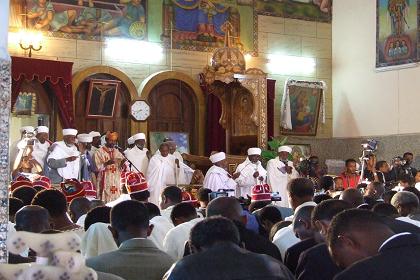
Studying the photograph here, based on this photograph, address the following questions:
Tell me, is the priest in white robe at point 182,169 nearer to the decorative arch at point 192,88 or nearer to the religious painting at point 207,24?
the decorative arch at point 192,88

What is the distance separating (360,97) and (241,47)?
358 cm

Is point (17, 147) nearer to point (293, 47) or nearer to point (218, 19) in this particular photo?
point (218, 19)

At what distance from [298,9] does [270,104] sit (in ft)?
9.85

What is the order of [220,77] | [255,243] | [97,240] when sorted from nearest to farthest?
[255,243] < [97,240] < [220,77]

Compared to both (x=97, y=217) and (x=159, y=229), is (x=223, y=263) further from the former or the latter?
(x=159, y=229)

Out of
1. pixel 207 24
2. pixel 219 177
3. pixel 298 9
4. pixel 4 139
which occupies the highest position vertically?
pixel 298 9

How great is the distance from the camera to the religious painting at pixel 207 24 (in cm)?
1866

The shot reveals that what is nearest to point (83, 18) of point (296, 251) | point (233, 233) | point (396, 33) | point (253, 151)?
point (253, 151)

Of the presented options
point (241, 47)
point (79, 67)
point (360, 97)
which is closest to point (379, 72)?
point (360, 97)

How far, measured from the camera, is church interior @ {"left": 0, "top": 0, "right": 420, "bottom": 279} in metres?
16.6

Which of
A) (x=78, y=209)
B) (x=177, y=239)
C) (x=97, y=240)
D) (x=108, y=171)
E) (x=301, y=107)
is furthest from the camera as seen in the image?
(x=301, y=107)

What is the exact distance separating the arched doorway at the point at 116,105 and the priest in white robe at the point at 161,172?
235 centimetres

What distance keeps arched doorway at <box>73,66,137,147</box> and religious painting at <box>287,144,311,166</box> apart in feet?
14.9

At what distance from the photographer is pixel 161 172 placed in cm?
1556
